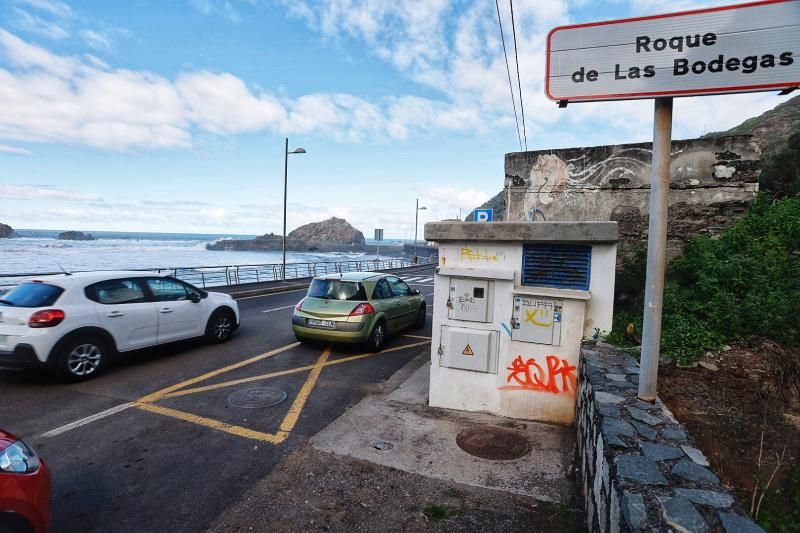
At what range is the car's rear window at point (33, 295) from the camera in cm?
618

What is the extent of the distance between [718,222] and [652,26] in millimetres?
7414

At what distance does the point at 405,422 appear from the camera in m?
5.17

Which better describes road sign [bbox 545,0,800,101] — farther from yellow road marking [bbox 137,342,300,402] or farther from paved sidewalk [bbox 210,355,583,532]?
yellow road marking [bbox 137,342,300,402]

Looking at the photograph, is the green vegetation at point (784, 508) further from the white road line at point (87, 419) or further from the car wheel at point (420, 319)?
the car wheel at point (420, 319)

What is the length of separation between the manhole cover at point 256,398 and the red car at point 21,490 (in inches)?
111

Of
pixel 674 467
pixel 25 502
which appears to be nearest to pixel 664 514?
pixel 674 467

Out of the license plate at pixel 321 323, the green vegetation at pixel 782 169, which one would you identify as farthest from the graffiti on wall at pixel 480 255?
the green vegetation at pixel 782 169

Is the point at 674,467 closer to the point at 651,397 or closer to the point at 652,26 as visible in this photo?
the point at 651,397

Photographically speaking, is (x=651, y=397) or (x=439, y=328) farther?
(x=439, y=328)

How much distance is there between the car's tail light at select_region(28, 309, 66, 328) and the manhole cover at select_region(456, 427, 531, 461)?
5.85 m

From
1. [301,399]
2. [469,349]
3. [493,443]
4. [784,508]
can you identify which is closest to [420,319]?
[301,399]

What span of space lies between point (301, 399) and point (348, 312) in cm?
253

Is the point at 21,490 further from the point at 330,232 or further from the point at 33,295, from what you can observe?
the point at 330,232

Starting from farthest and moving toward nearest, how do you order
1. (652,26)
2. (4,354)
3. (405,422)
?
(4,354) → (405,422) → (652,26)
